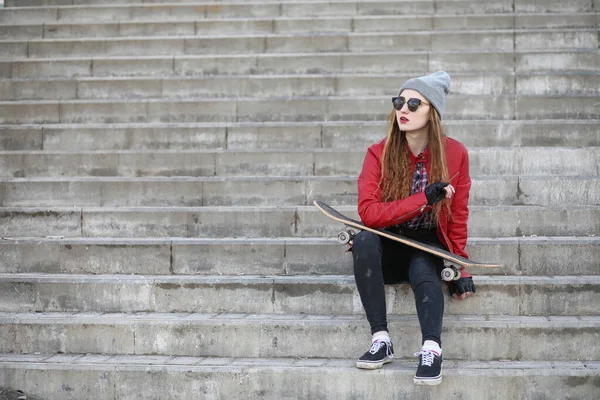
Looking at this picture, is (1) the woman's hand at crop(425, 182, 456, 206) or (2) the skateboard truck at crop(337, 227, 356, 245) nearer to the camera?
(1) the woman's hand at crop(425, 182, 456, 206)

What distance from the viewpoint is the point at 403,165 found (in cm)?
503

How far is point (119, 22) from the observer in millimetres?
9391

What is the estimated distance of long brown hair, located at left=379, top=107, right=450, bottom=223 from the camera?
4.97m

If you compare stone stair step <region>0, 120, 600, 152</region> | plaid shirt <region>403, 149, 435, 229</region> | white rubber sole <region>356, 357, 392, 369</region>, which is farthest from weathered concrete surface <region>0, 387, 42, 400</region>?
stone stair step <region>0, 120, 600, 152</region>

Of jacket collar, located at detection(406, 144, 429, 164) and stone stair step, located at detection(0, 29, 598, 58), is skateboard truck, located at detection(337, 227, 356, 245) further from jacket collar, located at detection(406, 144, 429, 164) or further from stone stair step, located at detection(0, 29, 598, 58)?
stone stair step, located at detection(0, 29, 598, 58)

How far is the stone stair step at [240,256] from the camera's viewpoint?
5.49 metres

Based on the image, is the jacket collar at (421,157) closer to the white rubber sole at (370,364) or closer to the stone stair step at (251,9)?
the white rubber sole at (370,364)

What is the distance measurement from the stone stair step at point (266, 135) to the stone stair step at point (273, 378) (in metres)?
2.55

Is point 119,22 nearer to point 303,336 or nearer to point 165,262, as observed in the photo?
point 165,262

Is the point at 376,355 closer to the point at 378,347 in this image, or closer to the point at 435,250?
the point at 378,347

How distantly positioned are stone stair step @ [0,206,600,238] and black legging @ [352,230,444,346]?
112 cm

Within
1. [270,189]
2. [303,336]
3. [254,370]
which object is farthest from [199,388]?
[270,189]

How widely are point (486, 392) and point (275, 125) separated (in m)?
3.33

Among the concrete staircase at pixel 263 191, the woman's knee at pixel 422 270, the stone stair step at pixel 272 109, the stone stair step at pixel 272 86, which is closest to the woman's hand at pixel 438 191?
the woman's knee at pixel 422 270
